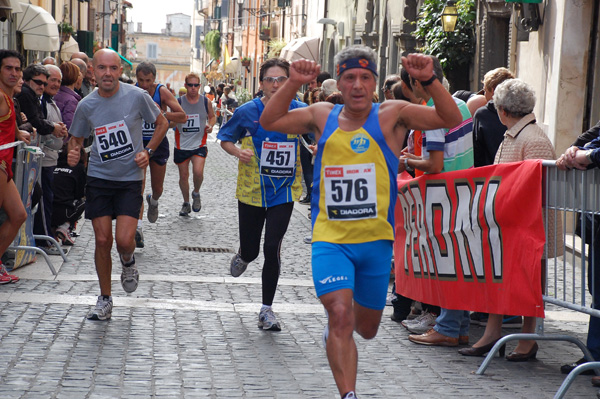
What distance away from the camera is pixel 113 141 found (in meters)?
7.35

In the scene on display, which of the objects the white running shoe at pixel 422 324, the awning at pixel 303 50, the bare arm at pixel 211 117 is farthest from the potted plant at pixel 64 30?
the white running shoe at pixel 422 324

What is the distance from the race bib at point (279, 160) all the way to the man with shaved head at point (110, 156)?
34.5 inches

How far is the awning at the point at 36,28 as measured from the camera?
26.2 meters

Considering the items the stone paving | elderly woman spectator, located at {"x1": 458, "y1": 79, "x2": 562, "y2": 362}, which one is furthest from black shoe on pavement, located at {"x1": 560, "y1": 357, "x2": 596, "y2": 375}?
elderly woman spectator, located at {"x1": 458, "y1": 79, "x2": 562, "y2": 362}

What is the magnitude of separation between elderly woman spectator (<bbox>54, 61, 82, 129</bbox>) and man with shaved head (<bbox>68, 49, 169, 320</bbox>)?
3.70 metres

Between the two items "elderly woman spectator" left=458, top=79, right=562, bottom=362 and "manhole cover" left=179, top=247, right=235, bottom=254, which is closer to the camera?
"elderly woman spectator" left=458, top=79, right=562, bottom=362

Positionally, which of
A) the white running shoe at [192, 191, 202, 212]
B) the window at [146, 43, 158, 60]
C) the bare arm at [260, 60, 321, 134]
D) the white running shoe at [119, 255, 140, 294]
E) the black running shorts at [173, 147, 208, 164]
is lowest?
the white running shoe at [192, 191, 202, 212]

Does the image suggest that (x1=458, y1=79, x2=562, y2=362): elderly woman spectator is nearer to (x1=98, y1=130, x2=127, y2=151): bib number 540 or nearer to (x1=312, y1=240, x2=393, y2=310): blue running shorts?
(x1=312, y1=240, x2=393, y2=310): blue running shorts

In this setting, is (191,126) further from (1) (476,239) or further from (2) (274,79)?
(1) (476,239)

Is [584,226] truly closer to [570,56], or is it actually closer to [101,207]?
[101,207]

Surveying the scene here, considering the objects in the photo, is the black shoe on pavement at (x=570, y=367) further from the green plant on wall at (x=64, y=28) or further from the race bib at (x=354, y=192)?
the green plant on wall at (x=64, y=28)

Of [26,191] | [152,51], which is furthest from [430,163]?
[152,51]

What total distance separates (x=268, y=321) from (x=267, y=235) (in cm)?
62

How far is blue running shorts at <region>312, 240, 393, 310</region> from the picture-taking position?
487 centimetres
